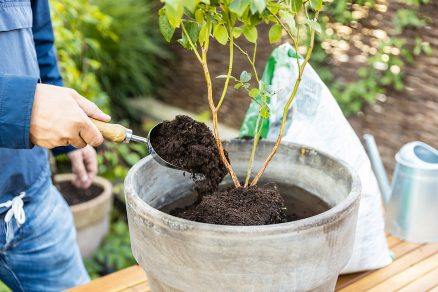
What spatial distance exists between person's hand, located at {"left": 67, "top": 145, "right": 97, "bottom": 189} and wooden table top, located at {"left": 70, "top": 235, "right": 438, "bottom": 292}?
44cm

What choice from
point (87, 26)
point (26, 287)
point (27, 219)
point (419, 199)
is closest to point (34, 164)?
point (27, 219)

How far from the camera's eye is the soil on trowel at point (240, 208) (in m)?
0.82

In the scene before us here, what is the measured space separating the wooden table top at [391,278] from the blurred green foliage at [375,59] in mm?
1591

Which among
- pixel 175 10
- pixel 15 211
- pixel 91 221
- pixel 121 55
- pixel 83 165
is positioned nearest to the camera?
pixel 175 10

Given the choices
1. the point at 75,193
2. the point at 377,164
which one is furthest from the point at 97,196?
the point at 377,164

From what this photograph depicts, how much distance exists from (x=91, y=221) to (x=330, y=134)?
1.64 meters

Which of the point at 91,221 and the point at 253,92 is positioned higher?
the point at 253,92

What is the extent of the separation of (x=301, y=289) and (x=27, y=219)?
2.99ft

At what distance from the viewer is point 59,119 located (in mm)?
869

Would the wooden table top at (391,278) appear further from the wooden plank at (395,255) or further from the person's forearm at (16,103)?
the person's forearm at (16,103)

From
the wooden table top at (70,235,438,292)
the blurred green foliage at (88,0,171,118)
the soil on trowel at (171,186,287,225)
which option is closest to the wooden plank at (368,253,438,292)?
the wooden table top at (70,235,438,292)

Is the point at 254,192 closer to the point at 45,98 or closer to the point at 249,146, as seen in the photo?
the point at 249,146

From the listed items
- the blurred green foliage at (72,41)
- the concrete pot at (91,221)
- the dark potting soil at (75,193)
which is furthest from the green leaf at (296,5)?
the dark potting soil at (75,193)

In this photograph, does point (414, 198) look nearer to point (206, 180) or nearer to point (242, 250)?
point (206, 180)
